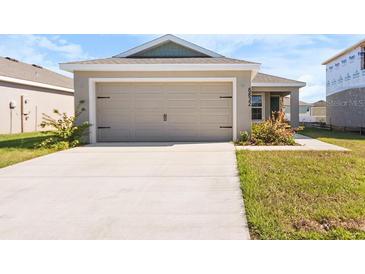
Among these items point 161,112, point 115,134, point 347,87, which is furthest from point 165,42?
point 347,87

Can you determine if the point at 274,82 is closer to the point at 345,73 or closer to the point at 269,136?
the point at 345,73

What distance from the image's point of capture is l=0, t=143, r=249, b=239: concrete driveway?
13.0ft

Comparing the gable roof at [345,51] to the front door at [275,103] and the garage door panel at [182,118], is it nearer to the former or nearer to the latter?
the front door at [275,103]

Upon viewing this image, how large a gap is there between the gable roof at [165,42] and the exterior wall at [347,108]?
10.4 meters

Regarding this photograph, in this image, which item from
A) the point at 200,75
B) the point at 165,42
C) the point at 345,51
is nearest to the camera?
the point at 200,75

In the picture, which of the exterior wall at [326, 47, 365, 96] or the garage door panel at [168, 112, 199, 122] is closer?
the garage door panel at [168, 112, 199, 122]

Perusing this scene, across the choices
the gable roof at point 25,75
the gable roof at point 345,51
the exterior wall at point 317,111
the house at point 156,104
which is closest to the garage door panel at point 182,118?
the house at point 156,104

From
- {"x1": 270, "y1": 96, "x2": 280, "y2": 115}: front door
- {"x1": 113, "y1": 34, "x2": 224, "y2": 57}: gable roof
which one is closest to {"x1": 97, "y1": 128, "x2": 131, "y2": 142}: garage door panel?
{"x1": 113, "y1": 34, "x2": 224, "y2": 57}: gable roof

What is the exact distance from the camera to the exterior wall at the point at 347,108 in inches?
785

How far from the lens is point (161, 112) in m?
13.0

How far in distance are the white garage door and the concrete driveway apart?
3.82 metres

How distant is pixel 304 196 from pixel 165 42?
11465 mm

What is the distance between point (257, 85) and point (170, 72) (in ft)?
27.6

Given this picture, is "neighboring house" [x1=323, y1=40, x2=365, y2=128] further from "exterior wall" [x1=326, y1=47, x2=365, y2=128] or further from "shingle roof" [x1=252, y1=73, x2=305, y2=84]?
"shingle roof" [x1=252, y1=73, x2=305, y2=84]
